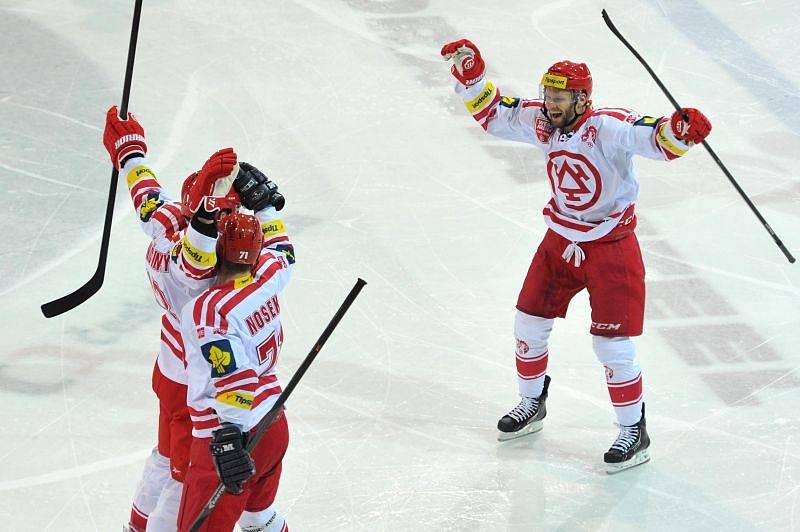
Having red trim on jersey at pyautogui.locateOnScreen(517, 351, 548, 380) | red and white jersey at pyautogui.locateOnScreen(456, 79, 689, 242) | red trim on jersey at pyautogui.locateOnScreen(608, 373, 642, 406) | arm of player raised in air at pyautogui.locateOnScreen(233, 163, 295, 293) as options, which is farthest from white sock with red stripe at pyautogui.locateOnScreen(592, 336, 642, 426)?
arm of player raised in air at pyautogui.locateOnScreen(233, 163, 295, 293)

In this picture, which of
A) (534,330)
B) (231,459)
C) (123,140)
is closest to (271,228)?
(123,140)

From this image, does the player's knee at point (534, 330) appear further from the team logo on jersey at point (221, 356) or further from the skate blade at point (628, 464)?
the team logo on jersey at point (221, 356)

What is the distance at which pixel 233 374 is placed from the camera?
3.15 m

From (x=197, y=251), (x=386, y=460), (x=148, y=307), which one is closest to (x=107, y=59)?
(x=148, y=307)

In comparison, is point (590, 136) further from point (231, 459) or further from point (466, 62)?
point (231, 459)

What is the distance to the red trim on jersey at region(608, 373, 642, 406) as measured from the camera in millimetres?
4355

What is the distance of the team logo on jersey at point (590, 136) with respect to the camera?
4.13 meters

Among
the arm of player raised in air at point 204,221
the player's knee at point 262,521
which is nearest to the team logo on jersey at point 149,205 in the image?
the arm of player raised in air at point 204,221

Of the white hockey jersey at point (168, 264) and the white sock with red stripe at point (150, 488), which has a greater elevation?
the white hockey jersey at point (168, 264)

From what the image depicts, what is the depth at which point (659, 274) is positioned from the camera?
5.50 meters

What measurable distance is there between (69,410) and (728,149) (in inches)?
141

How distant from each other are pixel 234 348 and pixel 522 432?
1689 millimetres

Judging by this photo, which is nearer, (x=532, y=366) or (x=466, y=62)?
(x=466, y=62)

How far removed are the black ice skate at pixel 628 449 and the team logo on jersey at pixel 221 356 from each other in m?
1.73
